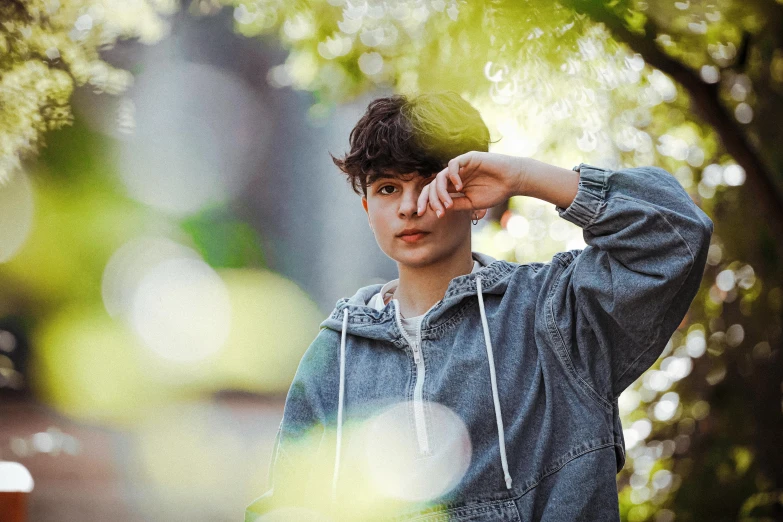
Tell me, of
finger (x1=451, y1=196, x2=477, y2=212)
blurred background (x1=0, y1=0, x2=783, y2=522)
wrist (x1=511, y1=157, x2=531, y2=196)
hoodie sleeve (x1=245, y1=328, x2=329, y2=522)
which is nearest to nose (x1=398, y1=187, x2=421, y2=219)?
finger (x1=451, y1=196, x2=477, y2=212)

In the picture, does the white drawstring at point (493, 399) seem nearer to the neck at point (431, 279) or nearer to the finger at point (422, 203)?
the neck at point (431, 279)

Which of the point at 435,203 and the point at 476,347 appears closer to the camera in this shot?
the point at 435,203

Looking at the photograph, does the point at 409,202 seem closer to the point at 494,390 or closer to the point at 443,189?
the point at 443,189

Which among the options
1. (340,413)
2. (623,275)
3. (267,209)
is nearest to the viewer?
(623,275)

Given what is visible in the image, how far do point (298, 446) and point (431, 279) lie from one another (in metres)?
0.46

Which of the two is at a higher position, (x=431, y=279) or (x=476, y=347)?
(x=431, y=279)

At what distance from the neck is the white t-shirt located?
0.03 metres

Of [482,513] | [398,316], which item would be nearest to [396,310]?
[398,316]

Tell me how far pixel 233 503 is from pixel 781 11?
13.2 feet

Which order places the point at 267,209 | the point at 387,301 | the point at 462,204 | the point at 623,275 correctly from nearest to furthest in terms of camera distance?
the point at 623,275 < the point at 462,204 < the point at 387,301 < the point at 267,209

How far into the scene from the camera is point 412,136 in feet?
5.30

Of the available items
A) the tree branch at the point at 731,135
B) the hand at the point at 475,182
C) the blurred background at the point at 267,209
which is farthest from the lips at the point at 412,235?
the tree branch at the point at 731,135

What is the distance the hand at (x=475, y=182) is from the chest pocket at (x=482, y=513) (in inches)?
22.0

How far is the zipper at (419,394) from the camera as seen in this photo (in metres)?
1.47
